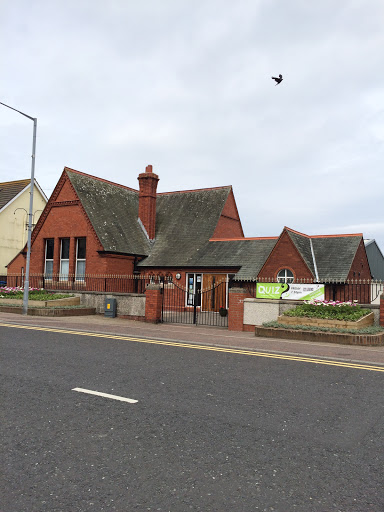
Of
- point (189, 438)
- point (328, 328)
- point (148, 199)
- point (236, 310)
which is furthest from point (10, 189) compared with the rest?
point (189, 438)

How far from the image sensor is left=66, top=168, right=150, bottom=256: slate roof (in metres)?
28.9

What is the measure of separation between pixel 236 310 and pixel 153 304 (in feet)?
13.7

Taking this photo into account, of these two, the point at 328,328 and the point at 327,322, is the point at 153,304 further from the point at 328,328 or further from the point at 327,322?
the point at 328,328

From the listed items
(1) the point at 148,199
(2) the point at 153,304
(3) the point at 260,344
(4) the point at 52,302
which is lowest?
(3) the point at 260,344

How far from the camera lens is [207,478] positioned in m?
3.95

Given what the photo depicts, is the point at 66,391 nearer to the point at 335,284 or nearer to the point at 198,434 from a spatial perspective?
the point at 198,434

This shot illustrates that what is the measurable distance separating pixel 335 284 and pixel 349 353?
39.5 ft

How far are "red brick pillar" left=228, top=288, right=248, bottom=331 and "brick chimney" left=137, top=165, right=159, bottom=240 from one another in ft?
50.9

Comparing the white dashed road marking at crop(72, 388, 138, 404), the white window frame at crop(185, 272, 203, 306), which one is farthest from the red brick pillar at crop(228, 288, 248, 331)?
the white dashed road marking at crop(72, 388, 138, 404)

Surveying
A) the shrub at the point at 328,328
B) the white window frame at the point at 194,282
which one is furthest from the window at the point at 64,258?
the shrub at the point at 328,328

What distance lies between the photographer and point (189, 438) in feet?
16.1

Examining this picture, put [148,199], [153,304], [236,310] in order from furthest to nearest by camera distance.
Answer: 1. [148,199]
2. [153,304]
3. [236,310]

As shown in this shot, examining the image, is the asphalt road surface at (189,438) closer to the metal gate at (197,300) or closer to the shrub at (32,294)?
the shrub at (32,294)

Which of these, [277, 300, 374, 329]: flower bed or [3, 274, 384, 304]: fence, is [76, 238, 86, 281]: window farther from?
[277, 300, 374, 329]: flower bed
